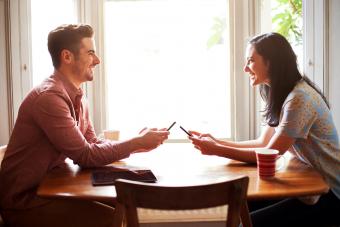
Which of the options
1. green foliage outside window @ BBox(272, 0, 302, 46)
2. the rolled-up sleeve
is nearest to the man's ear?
the rolled-up sleeve

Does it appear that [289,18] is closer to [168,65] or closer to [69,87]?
[168,65]

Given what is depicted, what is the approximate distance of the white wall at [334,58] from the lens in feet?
7.43

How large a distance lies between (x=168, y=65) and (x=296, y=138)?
125 centimetres

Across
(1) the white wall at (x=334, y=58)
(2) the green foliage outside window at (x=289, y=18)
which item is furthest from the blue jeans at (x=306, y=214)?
(2) the green foliage outside window at (x=289, y=18)

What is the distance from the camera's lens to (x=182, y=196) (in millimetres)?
1062

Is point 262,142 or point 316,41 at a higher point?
point 316,41

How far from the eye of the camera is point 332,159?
5.10ft

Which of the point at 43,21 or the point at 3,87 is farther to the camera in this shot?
the point at 43,21

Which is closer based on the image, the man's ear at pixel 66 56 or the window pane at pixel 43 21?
the man's ear at pixel 66 56

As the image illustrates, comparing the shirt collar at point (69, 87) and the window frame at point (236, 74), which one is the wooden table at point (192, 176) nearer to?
the shirt collar at point (69, 87)

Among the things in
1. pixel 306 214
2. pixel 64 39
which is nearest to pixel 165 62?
pixel 64 39

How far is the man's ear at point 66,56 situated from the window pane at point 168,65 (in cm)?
90

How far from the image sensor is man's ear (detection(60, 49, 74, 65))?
1672 mm

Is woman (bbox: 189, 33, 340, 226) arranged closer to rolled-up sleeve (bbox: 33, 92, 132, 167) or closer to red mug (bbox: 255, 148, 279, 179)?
red mug (bbox: 255, 148, 279, 179)
